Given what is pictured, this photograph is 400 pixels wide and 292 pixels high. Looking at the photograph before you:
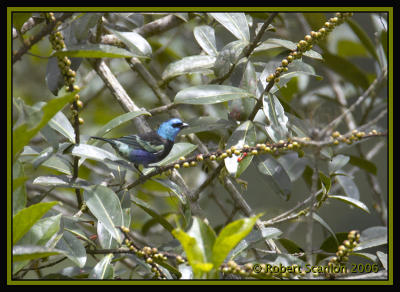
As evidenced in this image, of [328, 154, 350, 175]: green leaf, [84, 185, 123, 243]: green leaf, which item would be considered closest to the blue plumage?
[84, 185, 123, 243]: green leaf

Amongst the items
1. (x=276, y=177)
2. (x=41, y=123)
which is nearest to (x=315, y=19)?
(x=276, y=177)

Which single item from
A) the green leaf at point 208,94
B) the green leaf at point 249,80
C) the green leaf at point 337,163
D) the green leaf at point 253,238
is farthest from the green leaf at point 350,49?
the green leaf at point 253,238

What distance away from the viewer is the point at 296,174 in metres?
3.09

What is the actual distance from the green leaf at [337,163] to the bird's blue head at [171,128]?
77 centimetres

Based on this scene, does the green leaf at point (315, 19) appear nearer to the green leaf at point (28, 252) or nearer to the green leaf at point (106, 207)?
the green leaf at point (106, 207)

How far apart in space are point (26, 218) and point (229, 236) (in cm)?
62

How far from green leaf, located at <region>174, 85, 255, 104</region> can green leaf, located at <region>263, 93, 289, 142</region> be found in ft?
0.25

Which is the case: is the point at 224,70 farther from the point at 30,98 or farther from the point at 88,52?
the point at 30,98

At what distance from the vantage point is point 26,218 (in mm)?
1585

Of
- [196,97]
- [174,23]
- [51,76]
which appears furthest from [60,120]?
[174,23]

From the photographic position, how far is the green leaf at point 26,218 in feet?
5.17

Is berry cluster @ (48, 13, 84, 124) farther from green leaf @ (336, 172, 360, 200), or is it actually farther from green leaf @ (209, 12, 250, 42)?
green leaf @ (336, 172, 360, 200)

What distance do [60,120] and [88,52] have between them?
423mm

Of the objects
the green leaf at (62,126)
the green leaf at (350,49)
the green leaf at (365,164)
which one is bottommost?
the green leaf at (365,164)
